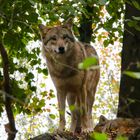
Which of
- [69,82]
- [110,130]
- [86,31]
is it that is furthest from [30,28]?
[86,31]

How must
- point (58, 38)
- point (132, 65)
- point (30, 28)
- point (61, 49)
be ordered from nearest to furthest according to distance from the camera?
point (30, 28), point (132, 65), point (61, 49), point (58, 38)

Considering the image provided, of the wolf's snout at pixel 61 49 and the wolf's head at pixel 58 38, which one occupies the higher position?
the wolf's head at pixel 58 38

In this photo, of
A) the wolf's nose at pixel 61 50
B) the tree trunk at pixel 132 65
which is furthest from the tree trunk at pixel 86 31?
the tree trunk at pixel 132 65

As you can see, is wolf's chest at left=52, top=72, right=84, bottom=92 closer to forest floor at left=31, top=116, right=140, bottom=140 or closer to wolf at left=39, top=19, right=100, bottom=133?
wolf at left=39, top=19, right=100, bottom=133

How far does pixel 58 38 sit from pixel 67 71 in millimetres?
684

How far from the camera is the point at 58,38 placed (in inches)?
339

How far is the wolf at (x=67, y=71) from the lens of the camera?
839 cm

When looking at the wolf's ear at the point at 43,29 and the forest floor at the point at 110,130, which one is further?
the wolf's ear at the point at 43,29

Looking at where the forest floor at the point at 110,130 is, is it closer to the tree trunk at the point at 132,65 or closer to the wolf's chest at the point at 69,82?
the tree trunk at the point at 132,65

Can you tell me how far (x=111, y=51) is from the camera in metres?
27.0

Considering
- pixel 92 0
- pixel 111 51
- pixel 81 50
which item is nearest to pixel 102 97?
pixel 111 51

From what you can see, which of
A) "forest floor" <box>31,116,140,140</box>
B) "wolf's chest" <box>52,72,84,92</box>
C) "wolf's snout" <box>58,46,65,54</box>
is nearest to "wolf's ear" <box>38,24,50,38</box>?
"wolf's snout" <box>58,46,65,54</box>

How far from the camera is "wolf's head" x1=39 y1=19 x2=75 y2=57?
27.7 ft

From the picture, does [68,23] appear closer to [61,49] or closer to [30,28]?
[61,49]
